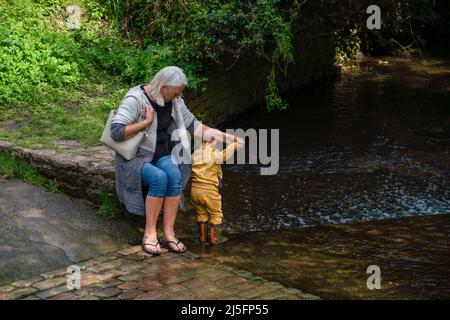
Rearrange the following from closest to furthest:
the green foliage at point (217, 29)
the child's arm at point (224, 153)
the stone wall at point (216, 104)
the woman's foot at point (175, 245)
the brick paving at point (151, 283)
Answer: the brick paving at point (151, 283), the woman's foot at point (175, 245), the child's arm at point (224, 153), the stone wall at point (216, 104), the green foliage at point (217, 29)

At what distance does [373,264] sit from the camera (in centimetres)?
618

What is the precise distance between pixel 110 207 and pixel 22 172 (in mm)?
1151

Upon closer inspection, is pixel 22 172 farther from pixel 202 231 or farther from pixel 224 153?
pixel 224 153

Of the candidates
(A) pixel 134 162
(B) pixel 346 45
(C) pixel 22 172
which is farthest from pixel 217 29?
(B) pixel 346 45

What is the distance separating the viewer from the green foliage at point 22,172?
23.1 ft

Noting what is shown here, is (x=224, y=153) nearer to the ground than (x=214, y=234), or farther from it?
farther from it


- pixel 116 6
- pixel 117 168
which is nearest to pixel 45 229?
pixel 117 168

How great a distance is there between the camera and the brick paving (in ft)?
17.1

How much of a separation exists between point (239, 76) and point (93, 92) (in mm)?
2983

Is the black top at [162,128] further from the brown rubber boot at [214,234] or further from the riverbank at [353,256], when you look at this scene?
the riverbank at [353,256]

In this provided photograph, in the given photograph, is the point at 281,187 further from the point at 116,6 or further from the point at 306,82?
the point at 306,82

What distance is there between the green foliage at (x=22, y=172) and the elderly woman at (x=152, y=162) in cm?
111

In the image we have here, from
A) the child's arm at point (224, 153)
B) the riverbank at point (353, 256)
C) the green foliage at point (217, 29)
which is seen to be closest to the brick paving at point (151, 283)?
the riverbank at point (353, 256)

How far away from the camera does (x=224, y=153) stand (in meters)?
6.23
